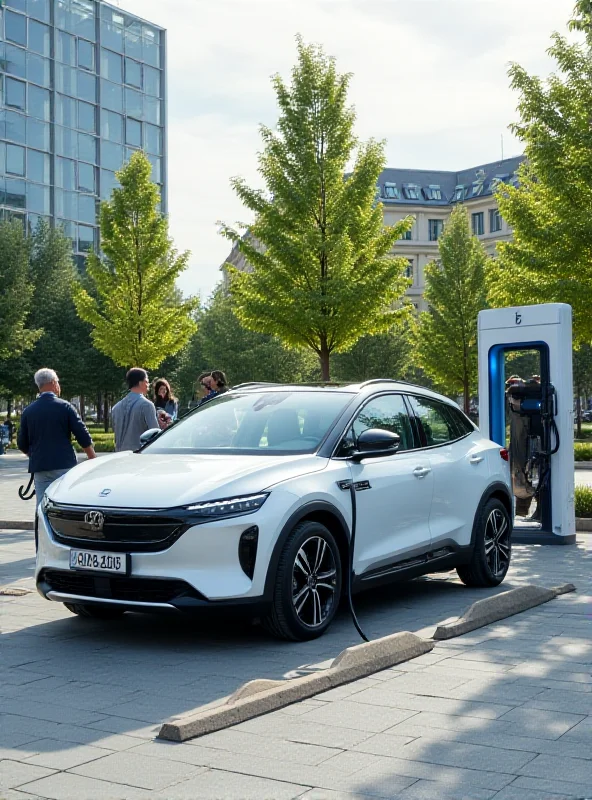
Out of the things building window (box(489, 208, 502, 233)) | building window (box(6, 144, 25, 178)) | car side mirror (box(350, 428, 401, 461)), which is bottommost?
car side mirror (box(350, 428, 401, 461))

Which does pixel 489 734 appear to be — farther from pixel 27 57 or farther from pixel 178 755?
pixel 27 57

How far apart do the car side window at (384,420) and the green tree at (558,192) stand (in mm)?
10138

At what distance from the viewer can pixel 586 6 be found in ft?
46.2

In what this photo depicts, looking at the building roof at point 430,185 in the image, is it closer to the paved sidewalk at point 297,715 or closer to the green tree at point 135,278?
the green tree at point 135,278

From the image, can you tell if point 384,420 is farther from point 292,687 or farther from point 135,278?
point 135,278

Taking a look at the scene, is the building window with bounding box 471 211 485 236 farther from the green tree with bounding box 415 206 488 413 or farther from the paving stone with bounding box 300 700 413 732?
the paving stone with bounding box 300 700 413 732

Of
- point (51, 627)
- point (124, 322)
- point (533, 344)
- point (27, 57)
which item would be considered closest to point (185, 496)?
point (51, 627)

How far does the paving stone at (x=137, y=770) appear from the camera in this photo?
3.97 meters

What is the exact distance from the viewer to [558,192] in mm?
17656

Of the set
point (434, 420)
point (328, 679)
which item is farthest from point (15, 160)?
point (328, 679)

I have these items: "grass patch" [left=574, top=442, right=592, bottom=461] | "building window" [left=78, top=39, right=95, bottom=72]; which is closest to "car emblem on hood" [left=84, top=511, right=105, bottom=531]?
"grass patch" [left=574, top=442, right=592, bottom=461]

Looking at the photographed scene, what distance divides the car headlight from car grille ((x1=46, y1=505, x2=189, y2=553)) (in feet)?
0.39

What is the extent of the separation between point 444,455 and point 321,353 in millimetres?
18081

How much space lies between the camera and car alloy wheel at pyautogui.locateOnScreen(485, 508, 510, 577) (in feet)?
28.5
